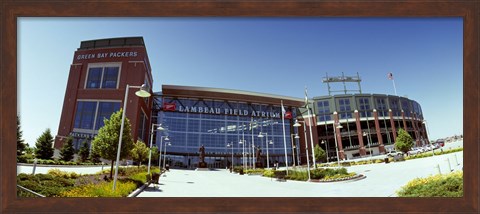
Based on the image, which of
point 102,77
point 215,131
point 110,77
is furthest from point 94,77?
point 215,131

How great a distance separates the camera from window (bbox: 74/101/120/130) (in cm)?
4634

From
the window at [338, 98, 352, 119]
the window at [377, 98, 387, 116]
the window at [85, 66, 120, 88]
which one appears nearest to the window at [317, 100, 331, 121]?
the window at [338, 98, 352, 119]

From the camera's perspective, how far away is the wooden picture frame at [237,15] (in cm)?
470

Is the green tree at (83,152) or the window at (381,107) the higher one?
the window at (381,107)

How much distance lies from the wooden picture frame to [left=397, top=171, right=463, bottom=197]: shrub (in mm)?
3363

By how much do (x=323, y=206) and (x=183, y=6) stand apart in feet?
14.5

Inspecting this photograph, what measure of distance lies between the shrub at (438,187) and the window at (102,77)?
49090 millimetres

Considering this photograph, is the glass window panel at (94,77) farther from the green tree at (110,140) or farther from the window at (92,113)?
the green tree at (110,140)

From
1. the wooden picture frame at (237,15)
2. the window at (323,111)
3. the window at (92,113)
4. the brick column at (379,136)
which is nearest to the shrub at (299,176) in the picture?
the wooden picture frame at (237,15)

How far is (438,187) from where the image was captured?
26.8 ft

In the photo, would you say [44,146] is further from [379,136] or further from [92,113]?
[379,136]

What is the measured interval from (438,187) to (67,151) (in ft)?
147
